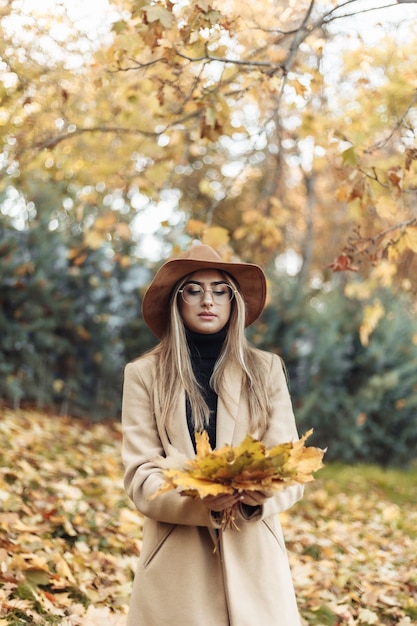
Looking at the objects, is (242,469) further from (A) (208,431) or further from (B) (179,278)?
(B) (179,278)

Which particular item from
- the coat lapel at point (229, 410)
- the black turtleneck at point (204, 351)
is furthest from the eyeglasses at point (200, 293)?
the coat lapel at point (229, 410)

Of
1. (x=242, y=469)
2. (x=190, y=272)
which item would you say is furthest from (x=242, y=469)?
(x=190, y=272)

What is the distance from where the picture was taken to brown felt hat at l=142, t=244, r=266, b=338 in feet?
8.01

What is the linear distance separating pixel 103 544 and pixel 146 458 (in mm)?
2013

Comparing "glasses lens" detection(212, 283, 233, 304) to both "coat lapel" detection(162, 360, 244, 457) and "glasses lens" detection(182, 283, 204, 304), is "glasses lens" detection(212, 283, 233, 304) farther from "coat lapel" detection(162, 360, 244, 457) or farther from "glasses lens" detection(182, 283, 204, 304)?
"coat lapel" detection(162, 360, 244, 457)

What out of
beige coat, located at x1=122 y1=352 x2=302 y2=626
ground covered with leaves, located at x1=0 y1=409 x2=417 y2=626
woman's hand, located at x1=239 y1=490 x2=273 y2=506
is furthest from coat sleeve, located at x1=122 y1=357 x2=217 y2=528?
ground covered with leaves, located at x1=0 y1=409 x2=417 y2=626

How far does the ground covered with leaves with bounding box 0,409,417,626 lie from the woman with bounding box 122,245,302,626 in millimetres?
1067

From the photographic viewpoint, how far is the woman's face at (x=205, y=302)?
243 centimetres

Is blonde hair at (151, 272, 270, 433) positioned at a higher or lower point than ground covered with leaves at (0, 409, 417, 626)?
higher

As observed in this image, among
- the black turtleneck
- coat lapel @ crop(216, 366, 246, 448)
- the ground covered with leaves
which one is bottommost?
the ground covered with leaves

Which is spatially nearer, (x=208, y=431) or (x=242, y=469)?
(x=242, y=469)

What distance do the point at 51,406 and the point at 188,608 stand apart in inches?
232

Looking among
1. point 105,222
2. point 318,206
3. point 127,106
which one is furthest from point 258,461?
point 318,206

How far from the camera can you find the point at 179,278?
251cm
